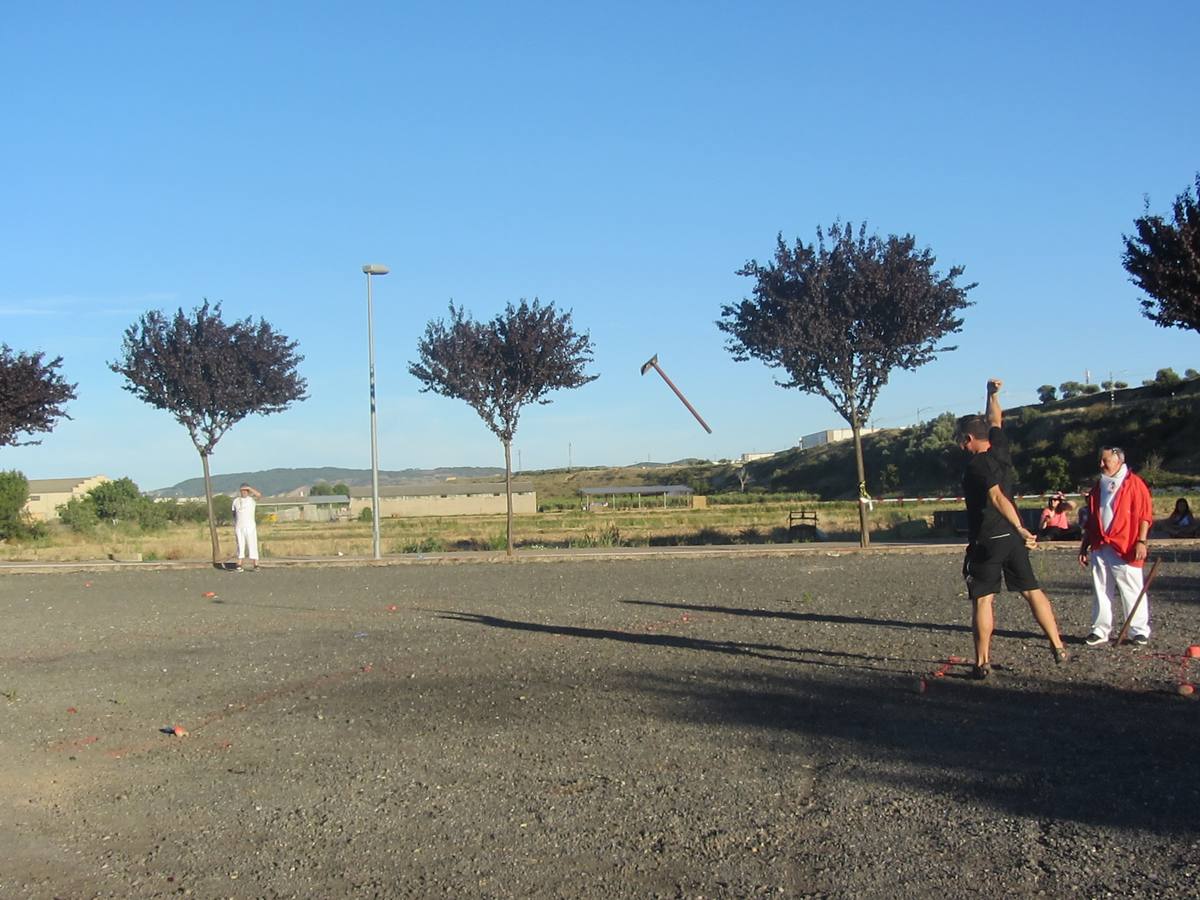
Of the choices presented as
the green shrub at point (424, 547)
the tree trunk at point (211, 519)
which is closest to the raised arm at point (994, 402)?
the tree trunk at point (211, 519)

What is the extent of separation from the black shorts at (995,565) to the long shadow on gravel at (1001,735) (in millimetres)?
694

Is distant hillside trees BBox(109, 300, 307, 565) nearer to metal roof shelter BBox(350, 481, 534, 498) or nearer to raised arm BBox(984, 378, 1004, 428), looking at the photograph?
raised arm BBox(984, 378, 1004, 428)

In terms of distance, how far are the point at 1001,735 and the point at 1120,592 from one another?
149 inches

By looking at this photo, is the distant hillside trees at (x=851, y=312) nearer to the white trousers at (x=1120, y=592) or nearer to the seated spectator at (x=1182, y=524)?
the seated spectator at (x=1182, y=524)

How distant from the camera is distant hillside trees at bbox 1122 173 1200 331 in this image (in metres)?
18.5

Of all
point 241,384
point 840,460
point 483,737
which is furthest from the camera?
point 840,460

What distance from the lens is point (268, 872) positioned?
442 centimetres

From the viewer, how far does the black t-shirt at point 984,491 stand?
790 centimetres

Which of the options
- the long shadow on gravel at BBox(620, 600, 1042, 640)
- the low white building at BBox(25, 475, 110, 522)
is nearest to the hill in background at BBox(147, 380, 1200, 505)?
the long shadow on gravel at BBox(620, 600, 1042, 640)

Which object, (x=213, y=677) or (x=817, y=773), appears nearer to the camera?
(x=817, y=773)

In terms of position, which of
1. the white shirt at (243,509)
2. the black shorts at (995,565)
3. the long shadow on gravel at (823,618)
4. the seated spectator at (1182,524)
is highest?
the white shirt at (243,509)

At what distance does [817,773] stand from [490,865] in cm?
181

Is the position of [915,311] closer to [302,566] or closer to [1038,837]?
[302,566]

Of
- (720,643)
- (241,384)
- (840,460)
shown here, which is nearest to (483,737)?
(720,643)
